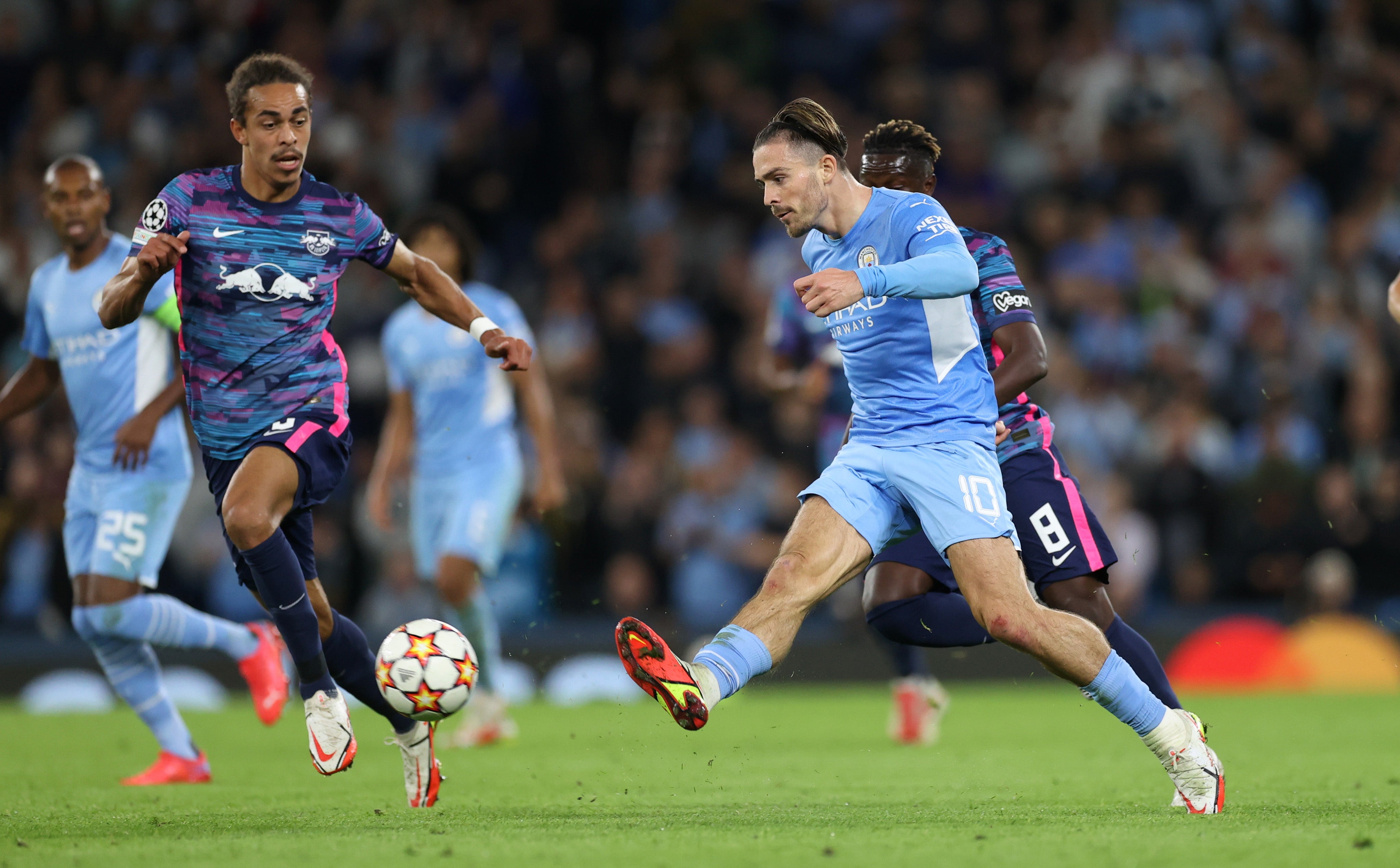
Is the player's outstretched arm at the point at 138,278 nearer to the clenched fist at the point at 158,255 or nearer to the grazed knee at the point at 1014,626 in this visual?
the clenched fist at the point at 158,255

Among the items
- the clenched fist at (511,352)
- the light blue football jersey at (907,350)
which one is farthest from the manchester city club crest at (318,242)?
the light blue football jersey at (907,350)

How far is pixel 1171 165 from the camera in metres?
15.4

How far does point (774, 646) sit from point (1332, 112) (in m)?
13.0

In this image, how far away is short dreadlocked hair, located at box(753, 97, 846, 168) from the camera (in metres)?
5.48

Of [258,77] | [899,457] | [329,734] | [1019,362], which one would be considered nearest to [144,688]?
[329,734]

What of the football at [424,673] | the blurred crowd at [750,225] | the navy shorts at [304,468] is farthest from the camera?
the blurred crowd at [750,225]

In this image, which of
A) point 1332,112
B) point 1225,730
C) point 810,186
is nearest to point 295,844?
point 810,186

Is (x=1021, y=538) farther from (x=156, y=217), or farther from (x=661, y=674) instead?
(x=156, y=217)

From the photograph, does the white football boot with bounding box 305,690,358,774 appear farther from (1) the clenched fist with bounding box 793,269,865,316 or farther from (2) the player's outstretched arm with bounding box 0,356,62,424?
(2) the player's outstretched arm with bounding box 0,356,62,424

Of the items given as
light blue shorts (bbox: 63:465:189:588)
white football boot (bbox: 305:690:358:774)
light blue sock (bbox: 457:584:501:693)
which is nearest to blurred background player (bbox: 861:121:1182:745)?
white football boot (bbox: 305:690:358:774)

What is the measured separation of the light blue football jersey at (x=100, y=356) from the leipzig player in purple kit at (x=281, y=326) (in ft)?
4.94

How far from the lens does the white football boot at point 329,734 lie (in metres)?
5.61

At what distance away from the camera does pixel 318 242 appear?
237 inches

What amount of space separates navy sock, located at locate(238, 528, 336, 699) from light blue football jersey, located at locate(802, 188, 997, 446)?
6.85 ft
